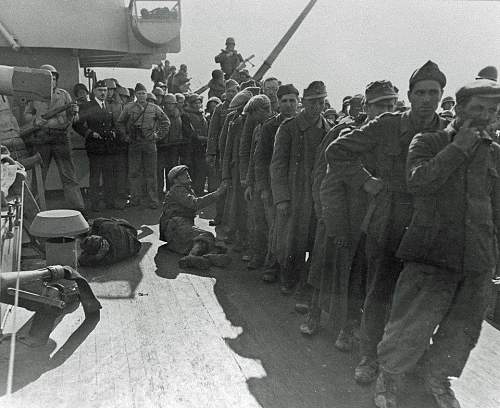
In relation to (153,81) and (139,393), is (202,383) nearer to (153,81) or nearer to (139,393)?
(139,393)

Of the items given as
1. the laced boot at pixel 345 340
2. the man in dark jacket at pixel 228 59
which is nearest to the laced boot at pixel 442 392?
the laced boot at pixel 345 340

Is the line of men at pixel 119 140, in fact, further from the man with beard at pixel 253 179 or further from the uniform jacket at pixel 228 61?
the uniform jacket at pixel 228 61

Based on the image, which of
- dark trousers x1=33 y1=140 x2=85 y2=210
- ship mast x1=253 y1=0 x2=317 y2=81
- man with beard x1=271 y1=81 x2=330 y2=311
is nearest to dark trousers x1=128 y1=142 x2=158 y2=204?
dark trousers x1=33 y1=140 x2=85 y2=210

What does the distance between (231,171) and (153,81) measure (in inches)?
295

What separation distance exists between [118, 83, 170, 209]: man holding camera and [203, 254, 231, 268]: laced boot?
3.14 meters

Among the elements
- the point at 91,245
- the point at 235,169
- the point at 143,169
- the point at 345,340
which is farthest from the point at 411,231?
the point at 143,169

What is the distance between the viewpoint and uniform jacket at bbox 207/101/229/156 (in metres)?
7.25

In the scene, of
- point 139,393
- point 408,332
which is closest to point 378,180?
point 408,332

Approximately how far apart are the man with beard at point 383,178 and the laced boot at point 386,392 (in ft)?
0.68

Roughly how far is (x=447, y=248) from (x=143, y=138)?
6.29 m

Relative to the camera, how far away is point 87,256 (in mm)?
5105

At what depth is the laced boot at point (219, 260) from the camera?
5191mm

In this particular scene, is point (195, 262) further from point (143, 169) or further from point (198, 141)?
point (198, 141)

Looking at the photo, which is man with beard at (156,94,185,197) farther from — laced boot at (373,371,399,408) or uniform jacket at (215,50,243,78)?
laced boot at (373,371,399,408)
